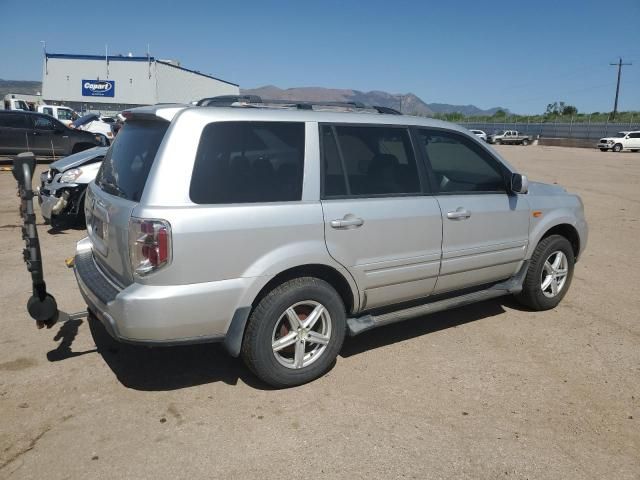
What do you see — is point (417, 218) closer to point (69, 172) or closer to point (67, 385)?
point (67, 385)

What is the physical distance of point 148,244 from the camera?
2949 mm

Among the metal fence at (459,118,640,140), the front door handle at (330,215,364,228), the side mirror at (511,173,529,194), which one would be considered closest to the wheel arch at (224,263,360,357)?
the front door handle at (330,215,364,228)

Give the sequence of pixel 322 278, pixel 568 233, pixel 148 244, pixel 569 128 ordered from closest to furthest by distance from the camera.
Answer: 1. pixel 148 244
2. pixel 322 278
3. pixel 568 233
4. pixel 569 128

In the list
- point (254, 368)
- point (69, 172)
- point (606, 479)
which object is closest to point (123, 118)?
point (254, 368)

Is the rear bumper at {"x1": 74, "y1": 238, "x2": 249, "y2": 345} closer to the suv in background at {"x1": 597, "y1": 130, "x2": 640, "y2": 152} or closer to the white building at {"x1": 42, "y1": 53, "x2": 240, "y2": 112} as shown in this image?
the suv in background at {"x1": 597, "y1": 130, "x2": 640, "y2": 152}

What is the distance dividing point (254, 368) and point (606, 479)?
2.03 meters

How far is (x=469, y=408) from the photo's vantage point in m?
3.37

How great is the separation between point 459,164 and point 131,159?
2.58m

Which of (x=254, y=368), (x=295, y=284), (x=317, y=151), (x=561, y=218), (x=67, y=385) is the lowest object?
(x=67, y=385)

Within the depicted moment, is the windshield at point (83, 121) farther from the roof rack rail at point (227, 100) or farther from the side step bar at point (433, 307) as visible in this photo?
the side step bar at point (433, 307)

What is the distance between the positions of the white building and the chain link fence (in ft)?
133

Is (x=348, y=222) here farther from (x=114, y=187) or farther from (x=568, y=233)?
(x=568, y=233)

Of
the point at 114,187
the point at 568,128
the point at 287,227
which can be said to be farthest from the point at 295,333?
the point at 568,128

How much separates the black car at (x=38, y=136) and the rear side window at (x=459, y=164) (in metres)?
14.6
